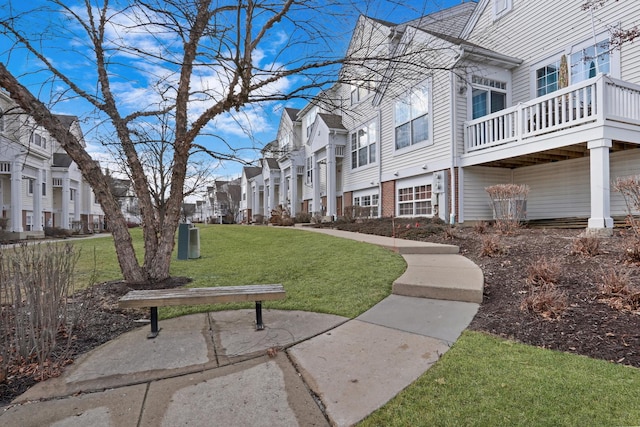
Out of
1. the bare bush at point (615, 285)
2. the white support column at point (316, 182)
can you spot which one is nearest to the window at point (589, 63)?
the bare bush at point (615, 285)

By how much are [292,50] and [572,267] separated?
18.5ft

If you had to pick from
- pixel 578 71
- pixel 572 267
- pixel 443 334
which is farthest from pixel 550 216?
pixel 443 334

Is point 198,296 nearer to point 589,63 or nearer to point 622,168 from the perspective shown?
point 622,168

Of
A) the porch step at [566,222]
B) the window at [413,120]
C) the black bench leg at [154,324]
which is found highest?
the window at [413,120]

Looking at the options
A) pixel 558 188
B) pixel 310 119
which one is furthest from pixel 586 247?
pixel 310 119

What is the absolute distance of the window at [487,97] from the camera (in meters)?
13.3

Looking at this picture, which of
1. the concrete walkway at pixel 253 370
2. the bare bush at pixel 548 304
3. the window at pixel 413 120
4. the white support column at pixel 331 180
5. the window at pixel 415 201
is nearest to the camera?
the concrete walkway at pixel 253 370

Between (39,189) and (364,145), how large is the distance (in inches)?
929

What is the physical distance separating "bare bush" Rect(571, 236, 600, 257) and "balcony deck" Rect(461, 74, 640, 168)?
3.92m

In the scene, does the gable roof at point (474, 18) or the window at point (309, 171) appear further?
the window at point (309, 171)

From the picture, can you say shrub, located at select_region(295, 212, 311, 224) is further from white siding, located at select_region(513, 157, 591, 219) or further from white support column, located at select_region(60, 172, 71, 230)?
white support column, located at select_region(60, 172, 71, 230)

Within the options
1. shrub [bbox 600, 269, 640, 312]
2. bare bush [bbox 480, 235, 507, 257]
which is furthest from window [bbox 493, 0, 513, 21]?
shrub [bbox 600, 269, 640, 312]

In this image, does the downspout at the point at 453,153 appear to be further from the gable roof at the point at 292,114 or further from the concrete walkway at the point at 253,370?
the gable roof at the point at 292,114

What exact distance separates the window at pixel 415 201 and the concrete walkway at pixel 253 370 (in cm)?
1022
